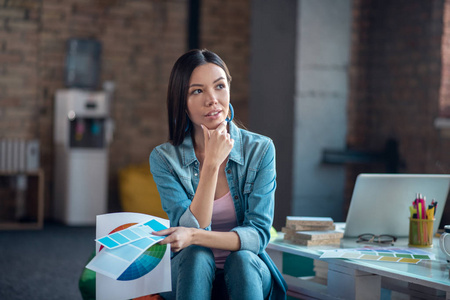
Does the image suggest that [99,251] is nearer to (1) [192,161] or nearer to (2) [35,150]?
(1) [192,161]

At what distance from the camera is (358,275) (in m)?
1.91

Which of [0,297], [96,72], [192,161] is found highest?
[96,72]

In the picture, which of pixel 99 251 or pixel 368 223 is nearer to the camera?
pixel 99 251

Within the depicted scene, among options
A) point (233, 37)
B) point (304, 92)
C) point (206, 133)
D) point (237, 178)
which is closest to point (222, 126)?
point (206, 133)

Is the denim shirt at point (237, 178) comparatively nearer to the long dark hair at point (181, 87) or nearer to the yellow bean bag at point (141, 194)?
the long dark hair at point (181, 87)

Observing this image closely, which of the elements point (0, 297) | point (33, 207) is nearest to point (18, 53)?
point (33, 207)

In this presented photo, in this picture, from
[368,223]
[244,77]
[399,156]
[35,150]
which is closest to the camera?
[368,223]

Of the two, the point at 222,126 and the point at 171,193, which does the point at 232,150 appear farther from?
the point at 171,193

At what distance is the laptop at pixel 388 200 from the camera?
2271 millimetres

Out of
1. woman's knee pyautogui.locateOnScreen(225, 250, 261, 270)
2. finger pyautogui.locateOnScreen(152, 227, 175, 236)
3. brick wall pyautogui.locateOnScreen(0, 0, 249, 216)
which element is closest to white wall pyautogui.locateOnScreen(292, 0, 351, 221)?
brick wall pyautogui.locateOnScreen(0, 0, 249, 216)

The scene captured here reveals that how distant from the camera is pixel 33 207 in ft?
21.7

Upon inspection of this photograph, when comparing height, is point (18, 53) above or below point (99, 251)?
above

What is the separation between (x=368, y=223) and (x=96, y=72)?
4.89 m

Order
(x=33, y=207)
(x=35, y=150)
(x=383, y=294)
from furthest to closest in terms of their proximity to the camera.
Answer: (x=33, y=207) → (x=35, y=150) → (x=383, y=294)
